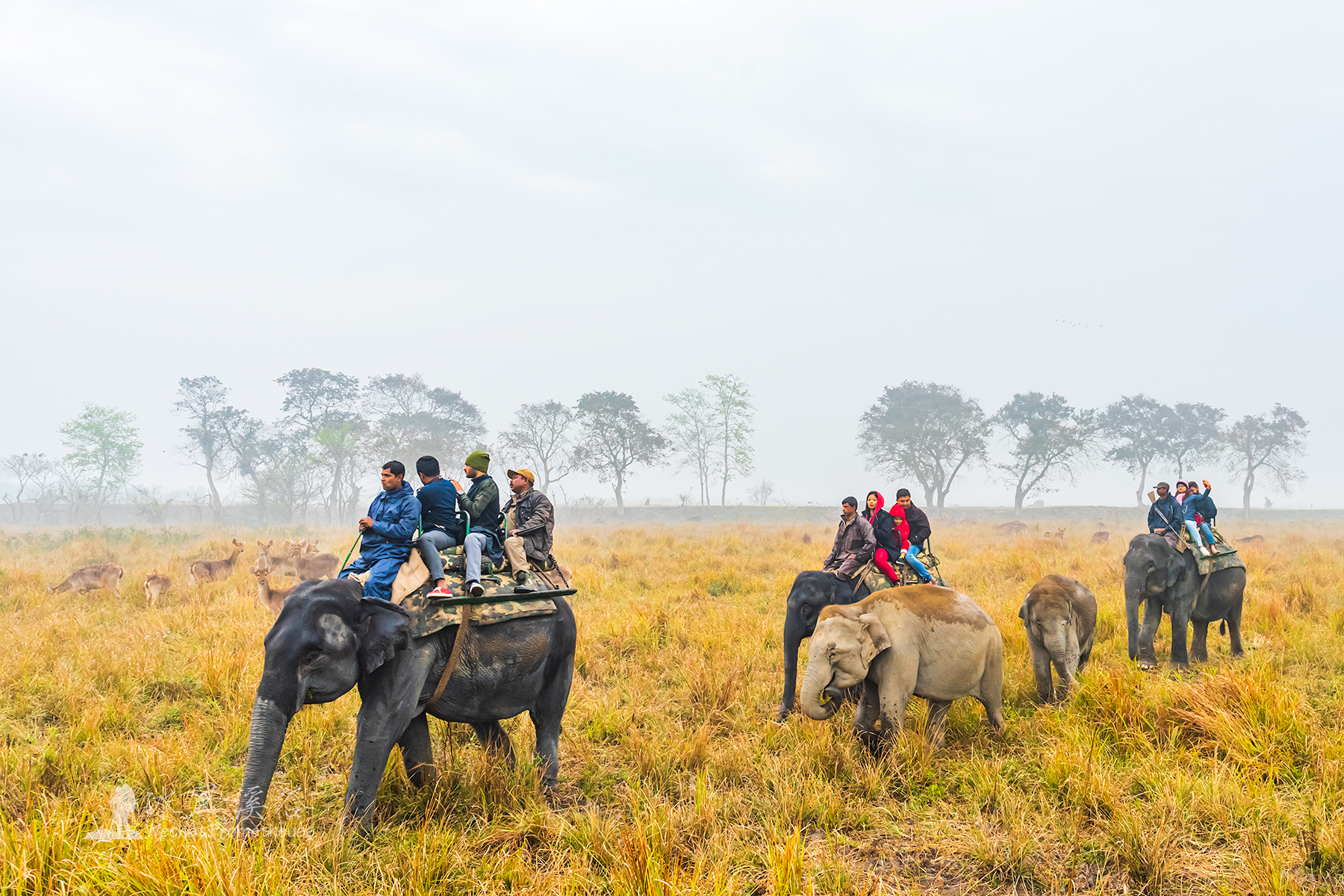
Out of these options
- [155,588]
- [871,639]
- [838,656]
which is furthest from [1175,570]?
[155,588]

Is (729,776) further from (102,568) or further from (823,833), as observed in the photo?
(102,568)

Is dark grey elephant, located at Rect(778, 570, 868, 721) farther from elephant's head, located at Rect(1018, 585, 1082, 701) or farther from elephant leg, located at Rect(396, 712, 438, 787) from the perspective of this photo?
elephant leg, located at Rect(396, 712, 438, 787)

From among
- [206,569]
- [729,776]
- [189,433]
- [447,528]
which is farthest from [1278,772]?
[189,433]

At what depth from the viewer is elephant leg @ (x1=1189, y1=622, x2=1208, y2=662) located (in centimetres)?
938

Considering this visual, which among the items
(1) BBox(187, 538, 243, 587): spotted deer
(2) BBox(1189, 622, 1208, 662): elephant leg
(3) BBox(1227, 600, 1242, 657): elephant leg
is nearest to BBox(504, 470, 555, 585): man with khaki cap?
(2) BBox(1189, 622, 1208, 662): elephant leg

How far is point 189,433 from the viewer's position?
56.9 meters

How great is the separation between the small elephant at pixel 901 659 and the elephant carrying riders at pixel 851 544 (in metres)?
1.67

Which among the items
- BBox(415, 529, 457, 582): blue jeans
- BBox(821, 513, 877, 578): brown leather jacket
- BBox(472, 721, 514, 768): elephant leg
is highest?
BBox(415, 529, 457, 582): blue jeans

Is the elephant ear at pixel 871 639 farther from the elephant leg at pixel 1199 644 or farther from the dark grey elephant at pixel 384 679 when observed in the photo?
the elephant leg at pixel 1199 644

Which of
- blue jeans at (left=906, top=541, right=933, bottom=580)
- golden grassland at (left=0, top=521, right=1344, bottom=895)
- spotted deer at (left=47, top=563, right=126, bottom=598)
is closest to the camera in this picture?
golden grassland at (left=0, top=521, right=1344, bottom=895)

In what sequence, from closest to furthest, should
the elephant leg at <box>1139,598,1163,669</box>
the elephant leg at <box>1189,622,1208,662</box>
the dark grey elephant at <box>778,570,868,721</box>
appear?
the dark grey elephant at <box>778,570,868,721</box>, the elephant leg at <box>1139,598,1163,669</box>, the elephant leg at <box>1189,622,1208,662</box>

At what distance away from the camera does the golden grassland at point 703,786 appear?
3.92 meters

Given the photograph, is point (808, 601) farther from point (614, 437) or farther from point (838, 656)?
point (614, 437)

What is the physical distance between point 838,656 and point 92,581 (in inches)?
Result: 584
